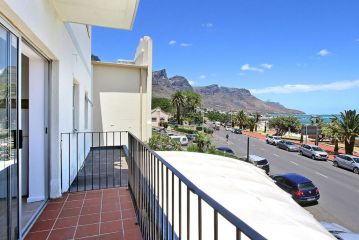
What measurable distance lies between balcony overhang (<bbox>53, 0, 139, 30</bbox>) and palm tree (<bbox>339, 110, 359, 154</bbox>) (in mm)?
26196

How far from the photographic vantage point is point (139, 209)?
9.84 feet

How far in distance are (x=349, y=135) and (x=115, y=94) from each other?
2237 centimetres

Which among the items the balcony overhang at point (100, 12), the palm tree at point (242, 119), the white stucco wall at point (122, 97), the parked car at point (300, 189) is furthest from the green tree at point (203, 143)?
the palm tree at point (242, 119)

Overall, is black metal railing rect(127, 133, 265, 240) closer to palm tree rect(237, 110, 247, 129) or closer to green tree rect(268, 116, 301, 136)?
green tree rect(268, 116, 301, 136)

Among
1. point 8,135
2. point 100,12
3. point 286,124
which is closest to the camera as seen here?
point 8,135

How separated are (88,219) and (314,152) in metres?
26.1

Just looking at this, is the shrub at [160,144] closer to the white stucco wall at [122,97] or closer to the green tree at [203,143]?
the white stucco wall at [122,97]

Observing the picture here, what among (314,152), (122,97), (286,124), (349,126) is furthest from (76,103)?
(286,124)

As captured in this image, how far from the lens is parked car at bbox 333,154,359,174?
19503mm

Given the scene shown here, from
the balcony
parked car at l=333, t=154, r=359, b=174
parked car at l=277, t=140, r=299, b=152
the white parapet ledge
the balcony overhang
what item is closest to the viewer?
the balcony

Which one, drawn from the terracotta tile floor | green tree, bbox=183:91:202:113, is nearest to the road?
the terracotta tile floor

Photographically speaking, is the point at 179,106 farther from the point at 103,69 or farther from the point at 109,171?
the point at 109,171

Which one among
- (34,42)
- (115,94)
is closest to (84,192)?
(34,42)

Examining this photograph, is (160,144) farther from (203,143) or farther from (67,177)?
(67,177)
